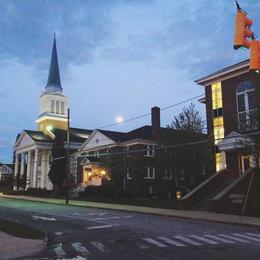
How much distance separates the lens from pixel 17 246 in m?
12.4

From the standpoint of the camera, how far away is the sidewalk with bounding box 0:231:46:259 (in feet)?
36.6

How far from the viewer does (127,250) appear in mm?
12039

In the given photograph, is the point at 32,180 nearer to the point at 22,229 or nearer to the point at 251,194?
the point at 251,194

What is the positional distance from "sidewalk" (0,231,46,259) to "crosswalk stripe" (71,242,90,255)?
1004 mm

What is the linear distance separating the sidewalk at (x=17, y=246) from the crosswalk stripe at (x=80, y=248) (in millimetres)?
1004

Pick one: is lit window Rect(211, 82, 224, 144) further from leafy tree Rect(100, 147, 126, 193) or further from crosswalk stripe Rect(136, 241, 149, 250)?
crosswalk stripe Rect(136, 241, 149, 250)

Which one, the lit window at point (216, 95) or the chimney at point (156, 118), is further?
the chimney at point (156, 118)

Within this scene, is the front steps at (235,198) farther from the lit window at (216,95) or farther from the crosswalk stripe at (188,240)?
the crosswalk stripe at (188,240)

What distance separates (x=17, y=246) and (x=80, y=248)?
1.94 meters

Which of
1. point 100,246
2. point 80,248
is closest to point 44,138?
point 100,246

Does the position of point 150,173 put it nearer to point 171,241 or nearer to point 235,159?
point 235,159

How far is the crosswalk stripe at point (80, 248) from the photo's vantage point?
1193 centimetres

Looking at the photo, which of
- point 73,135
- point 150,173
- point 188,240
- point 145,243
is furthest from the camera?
point 73,135

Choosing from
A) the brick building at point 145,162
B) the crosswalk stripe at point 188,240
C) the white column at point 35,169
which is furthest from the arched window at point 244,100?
the white column at point 35,169
